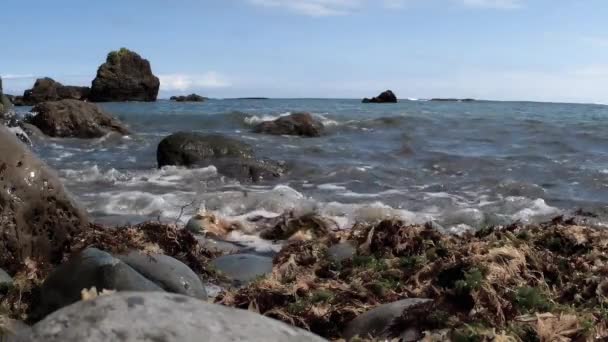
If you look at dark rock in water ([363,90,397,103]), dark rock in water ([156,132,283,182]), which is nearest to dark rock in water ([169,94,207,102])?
dark rock in water ([363,90,397,103])

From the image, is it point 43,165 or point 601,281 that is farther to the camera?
point 43,165

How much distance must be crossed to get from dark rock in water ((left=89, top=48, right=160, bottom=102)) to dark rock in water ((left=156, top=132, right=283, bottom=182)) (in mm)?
54820

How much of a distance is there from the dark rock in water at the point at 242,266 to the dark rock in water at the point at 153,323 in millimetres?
3104

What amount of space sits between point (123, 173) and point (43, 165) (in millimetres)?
7070

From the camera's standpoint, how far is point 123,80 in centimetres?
6600

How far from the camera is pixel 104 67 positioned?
6662 cm

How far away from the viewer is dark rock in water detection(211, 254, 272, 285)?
5.32 m

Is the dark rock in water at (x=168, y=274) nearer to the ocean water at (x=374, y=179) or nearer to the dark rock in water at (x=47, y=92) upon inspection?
the ocean water at (x=374, y=179)

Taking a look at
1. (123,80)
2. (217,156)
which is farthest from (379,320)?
(123,80)

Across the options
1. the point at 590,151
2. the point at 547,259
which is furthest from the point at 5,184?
the point at 590,151

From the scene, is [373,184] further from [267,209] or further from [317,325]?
[317,325]

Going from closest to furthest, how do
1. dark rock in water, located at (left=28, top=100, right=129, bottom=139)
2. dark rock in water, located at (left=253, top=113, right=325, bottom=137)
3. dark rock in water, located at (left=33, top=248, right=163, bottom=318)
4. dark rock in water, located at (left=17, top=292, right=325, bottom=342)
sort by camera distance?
dark rock in water, located at (left=17, top=292, right=325, bottom=342)
dark rock in water, located at (left=33, top=248, right=163, bottom=318)
dark rock in water, located at (left=28, top=100, right=129, bottom=139)
dark rock in water, located at (left=253, top=113, right=325, bottom=137)

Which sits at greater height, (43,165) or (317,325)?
(43,165)

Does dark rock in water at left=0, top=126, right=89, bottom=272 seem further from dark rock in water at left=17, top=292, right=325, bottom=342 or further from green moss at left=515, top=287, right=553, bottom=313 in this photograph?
green moss at left=515, top=287, right=553, bottom=313
